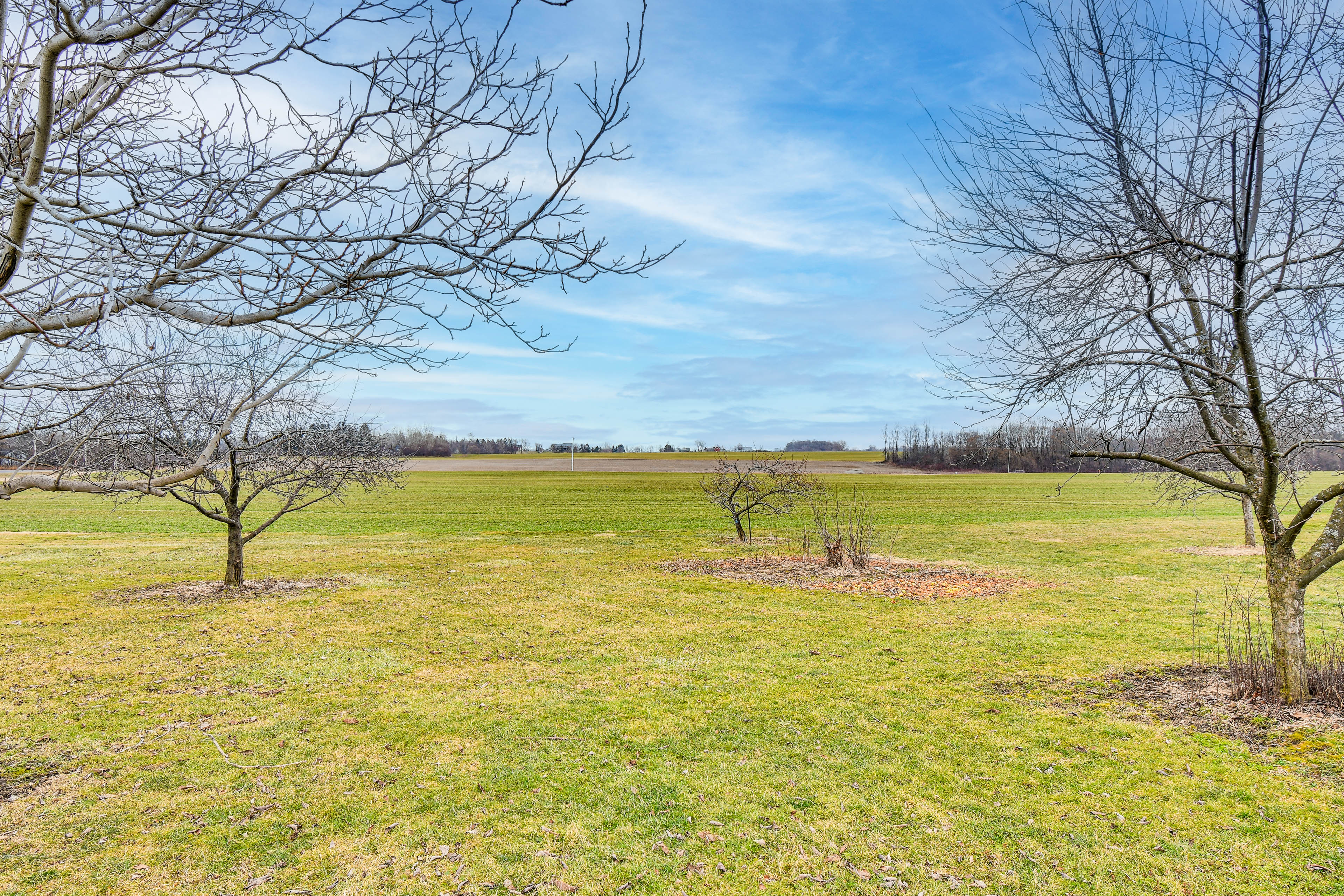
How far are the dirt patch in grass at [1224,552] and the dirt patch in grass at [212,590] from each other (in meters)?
21.2

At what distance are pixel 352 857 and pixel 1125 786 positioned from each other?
18.2 ft

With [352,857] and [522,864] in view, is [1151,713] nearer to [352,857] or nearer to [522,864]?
[522,864]

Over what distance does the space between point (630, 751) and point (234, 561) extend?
10.6 meters

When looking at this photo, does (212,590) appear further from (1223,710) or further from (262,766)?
(1223,710)

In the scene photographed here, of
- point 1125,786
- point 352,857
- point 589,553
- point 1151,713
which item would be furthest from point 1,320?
point 589,553

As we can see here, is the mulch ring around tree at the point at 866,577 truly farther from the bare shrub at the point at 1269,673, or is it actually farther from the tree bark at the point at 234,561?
the tree bark at the point at 234,561

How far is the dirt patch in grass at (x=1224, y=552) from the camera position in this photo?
1870 centimetres

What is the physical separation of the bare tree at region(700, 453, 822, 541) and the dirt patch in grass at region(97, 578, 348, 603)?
981 cm

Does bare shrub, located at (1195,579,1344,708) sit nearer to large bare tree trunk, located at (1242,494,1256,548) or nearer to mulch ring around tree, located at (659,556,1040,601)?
mulch ring around tree, located at (659,556,1040,601)

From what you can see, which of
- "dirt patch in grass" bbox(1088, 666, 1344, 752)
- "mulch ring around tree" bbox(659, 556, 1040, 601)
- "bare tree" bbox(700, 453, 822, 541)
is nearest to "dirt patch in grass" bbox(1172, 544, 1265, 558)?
"mulch ring around tree" bbox(659, 556, 1040, 601)

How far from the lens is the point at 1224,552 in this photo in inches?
→ 766

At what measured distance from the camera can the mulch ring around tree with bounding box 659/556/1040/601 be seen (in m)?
14.1

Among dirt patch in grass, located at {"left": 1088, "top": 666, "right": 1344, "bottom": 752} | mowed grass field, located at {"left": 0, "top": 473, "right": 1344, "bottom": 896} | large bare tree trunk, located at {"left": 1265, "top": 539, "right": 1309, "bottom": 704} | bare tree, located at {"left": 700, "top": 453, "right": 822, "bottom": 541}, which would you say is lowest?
mowed grass field, located at {"left": 0, "top": 473, "right": 1344, "bottom": 896}

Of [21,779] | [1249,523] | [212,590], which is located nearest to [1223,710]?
[21,779]
